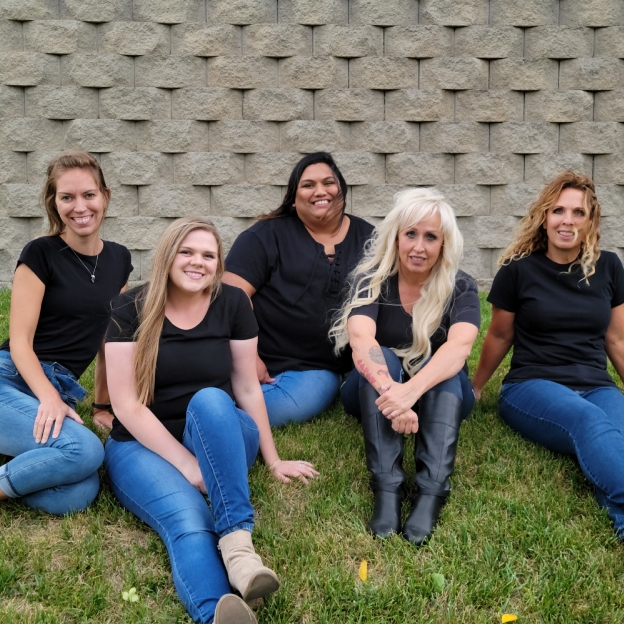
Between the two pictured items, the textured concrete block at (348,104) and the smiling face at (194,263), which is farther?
the textured concrete block at (348,104)

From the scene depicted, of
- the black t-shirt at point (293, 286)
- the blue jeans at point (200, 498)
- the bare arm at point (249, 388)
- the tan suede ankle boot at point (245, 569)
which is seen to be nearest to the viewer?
the tan suede ankle boot at point (245, 569)

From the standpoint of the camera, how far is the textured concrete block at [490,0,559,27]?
5898mm

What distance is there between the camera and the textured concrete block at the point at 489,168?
6145mm

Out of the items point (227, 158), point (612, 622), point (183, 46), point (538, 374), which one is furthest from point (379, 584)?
point (183, 46)

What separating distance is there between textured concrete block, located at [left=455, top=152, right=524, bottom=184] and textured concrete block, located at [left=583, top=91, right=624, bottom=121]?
75cm

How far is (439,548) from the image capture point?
2.60m

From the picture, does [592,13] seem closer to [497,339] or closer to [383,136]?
[383,136]

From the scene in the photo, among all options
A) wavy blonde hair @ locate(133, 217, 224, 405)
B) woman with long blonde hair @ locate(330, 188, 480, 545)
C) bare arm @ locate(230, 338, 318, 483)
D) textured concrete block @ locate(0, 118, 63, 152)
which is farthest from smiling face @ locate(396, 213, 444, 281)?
textured concrete block @ locate(0, 118, 63, 152)

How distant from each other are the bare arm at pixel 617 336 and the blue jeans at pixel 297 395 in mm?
1430

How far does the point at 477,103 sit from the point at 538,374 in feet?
10.9

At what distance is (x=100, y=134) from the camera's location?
601cm

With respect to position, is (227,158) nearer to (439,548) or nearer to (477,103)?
(477,103)

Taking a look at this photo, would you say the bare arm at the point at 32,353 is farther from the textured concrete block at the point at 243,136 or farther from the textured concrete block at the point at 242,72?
the textured concrete block at the point at 242,72

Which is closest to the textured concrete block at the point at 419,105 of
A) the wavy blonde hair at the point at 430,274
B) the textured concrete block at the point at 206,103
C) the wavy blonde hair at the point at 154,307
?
the textured concrete block at the point at 206,103
